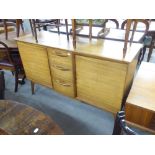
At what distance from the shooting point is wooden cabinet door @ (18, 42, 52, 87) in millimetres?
1784

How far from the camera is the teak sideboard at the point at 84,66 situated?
1.36 m

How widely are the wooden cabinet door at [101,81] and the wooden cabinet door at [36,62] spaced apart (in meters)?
0.44

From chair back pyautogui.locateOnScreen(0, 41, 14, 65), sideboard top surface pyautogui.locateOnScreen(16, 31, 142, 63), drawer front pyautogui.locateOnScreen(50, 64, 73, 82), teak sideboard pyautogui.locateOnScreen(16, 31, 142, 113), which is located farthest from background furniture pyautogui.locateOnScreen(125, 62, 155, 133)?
chair back pyautogui.locateOnScreen(0, 41, 14, 65)

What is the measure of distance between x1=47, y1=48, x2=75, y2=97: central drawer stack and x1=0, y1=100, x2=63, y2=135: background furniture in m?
0.65

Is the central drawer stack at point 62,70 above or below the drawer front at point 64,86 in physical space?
above

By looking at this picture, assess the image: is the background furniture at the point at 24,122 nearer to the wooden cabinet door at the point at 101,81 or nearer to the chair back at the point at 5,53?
the wooden cabinet door at the point at 101,81

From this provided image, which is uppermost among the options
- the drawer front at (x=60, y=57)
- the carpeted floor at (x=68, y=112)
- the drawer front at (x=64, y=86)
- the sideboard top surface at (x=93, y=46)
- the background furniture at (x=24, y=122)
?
the sideboard top surface at (x=93, y=46)

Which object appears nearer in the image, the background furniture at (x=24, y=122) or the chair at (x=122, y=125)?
the chair at (x=122, y=125)

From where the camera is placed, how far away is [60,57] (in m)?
1.63

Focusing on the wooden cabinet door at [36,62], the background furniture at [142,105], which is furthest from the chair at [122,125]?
the wooden cabinet door at [36,62]

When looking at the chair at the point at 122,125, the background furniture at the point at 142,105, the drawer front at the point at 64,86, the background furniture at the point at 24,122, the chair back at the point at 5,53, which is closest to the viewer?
the chair at the point at 122,125

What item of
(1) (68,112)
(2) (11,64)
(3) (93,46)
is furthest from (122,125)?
(2) (11,64)
